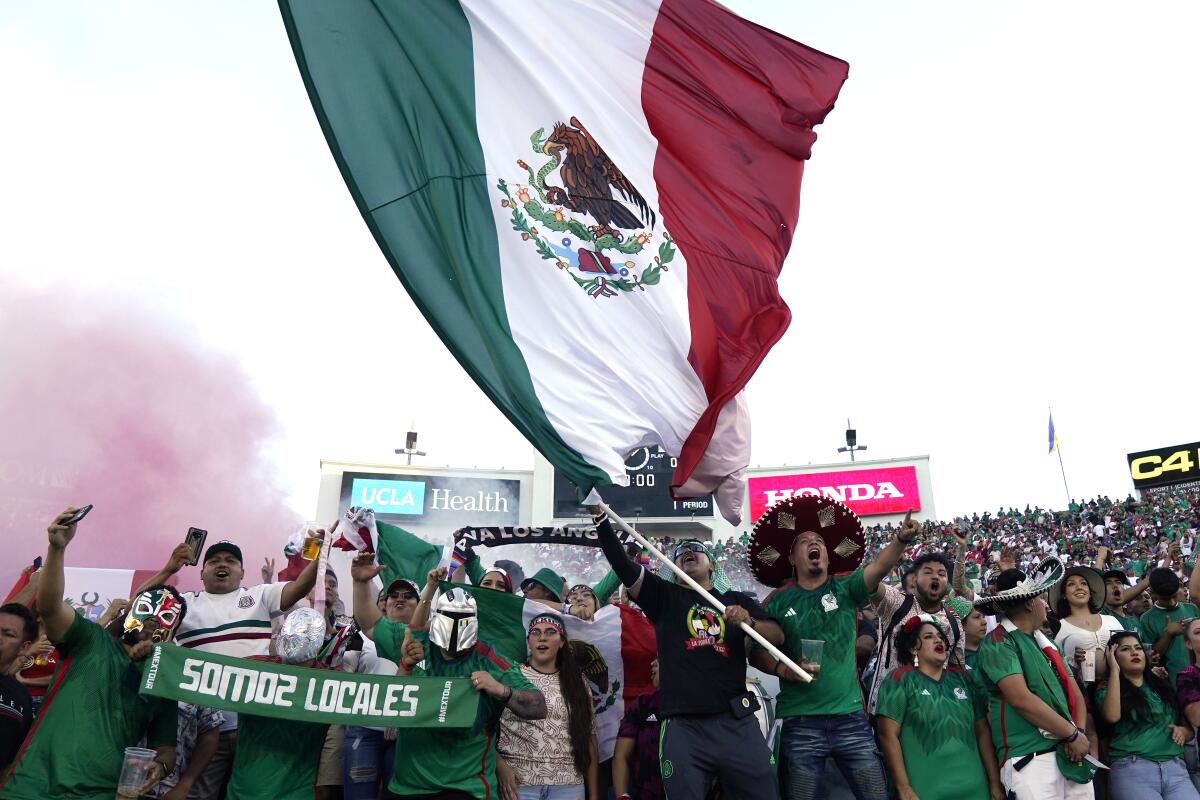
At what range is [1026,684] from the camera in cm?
572

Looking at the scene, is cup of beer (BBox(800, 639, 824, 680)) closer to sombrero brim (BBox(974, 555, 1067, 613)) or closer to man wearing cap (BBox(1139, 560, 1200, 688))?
sombrero brim (BBox(974, 555, 1067, 613))

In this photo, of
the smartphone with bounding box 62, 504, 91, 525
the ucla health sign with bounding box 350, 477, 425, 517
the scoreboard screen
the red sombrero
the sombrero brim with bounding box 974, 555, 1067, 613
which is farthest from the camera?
the ucla health sign with bounding box 350, 477, 425, 517

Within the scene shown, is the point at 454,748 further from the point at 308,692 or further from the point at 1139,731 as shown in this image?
the point at 1139,731

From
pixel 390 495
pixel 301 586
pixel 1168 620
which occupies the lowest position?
pixel 1168 620

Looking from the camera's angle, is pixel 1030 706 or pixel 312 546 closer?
pixel 1030 706

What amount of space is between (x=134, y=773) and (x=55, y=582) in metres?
1.05

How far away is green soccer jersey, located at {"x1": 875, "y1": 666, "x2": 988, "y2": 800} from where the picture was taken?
5746 millimetres

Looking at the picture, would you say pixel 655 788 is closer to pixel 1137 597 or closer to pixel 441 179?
pixel 441 179

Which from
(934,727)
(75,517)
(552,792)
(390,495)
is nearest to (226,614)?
(75,517)

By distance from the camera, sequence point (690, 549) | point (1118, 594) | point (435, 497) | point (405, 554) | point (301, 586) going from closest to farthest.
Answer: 1. point (301, 586)
2. point (690, 549)
3. point (1118, 594)
4. point (405, 554)
5. point (435, 497)

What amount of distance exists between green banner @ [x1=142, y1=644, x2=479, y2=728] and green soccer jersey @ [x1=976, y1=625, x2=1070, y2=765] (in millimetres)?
3202

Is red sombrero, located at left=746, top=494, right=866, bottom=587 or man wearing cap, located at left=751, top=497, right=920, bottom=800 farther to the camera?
red sombrero, located at left=746, top=494, right=866, bottom=587

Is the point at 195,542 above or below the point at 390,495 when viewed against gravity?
below

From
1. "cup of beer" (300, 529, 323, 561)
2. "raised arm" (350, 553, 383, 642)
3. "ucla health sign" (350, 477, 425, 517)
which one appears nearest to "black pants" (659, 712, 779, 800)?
"raised arm" (350, 553, 383, 642)
